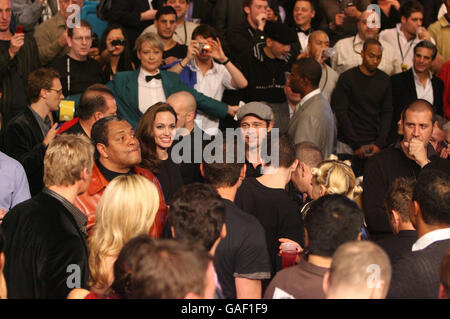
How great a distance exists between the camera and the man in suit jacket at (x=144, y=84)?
6367 millimetres

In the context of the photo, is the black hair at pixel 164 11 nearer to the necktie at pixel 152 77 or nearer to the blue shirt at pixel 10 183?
the necktie at pixel 152 77

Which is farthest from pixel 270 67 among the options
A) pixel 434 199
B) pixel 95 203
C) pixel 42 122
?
pixel 434 199

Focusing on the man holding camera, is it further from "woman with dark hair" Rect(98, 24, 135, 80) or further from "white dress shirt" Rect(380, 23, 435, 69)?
"white dress shirt" Rect(380, 23, 435, 69)

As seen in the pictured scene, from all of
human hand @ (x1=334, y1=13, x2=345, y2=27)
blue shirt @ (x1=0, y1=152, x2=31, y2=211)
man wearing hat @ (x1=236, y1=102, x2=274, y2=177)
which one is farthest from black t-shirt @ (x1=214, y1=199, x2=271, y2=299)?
human hand @ (x1=334, y1=13, x2=345, y2=27)

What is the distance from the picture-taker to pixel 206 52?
6.77m

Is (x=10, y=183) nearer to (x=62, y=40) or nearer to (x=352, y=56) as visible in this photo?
(x=62, y=40)

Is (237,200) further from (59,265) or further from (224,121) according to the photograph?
(224,121)

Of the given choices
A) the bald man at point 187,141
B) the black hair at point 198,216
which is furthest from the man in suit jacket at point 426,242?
the bald man at point 187,141

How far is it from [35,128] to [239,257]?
98.9 inches

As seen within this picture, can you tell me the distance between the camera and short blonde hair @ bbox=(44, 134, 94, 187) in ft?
11.6

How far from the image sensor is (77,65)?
672 cm

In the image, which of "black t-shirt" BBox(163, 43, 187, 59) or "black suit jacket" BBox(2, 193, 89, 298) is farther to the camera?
"black t-shirt" BBox(163, 43, 187, 59)

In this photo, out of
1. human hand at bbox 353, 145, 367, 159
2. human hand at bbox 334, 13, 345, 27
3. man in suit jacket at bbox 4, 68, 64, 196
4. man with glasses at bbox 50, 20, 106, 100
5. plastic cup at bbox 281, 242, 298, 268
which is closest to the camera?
plastic cup at bbox 281, 242, 298, 268

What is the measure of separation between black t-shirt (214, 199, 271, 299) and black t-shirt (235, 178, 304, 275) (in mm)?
655
